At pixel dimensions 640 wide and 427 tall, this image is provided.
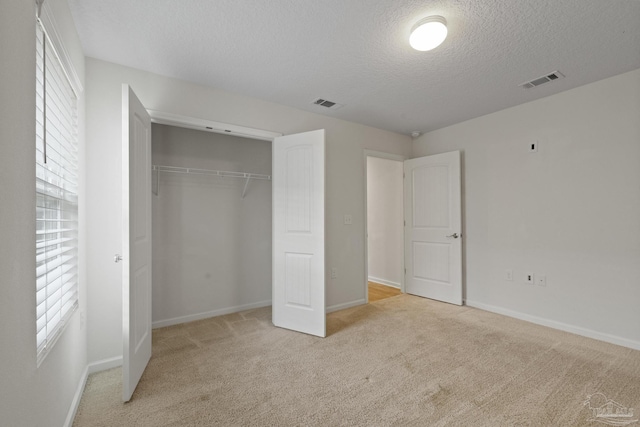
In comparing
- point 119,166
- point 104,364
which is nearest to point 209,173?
point 119,166

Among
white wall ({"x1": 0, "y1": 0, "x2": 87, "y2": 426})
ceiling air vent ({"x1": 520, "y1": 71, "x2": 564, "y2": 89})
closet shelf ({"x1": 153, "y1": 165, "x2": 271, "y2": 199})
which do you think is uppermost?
ceiling air vent ({"x1": 520, "y1": 71, "x2": 564, "y2": 89})

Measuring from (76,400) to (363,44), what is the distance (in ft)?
10.3

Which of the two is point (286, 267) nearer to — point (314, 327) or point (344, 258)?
point (314, 327)

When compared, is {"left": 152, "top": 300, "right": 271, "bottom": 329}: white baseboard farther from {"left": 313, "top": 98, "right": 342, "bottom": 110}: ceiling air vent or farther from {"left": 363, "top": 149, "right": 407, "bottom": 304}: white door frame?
{"left": 313, "top": 98, "right": 342, "bottom": 110}: ceiling air vent

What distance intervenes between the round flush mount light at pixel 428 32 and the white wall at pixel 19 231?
6.81ft

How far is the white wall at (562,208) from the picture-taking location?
106 inches

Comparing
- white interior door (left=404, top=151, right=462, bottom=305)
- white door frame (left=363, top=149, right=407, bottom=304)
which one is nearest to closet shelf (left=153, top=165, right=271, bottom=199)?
white door frame (left=363, top=149, right=407, bottom=304)

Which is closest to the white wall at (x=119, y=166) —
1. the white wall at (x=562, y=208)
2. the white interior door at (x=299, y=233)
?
the white interior door at (x=299, y=233)

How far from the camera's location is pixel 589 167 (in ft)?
9.50

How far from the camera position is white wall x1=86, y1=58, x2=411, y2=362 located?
2.36m

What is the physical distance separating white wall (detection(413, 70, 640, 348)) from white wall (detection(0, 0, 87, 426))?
13.6 feet

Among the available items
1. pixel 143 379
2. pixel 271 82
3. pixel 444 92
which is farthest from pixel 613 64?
pixel 143 379

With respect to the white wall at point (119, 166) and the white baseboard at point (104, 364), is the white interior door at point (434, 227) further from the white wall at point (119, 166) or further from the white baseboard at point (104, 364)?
the white baseboard at point (104, 364)

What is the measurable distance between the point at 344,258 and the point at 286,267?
0.95 meters
